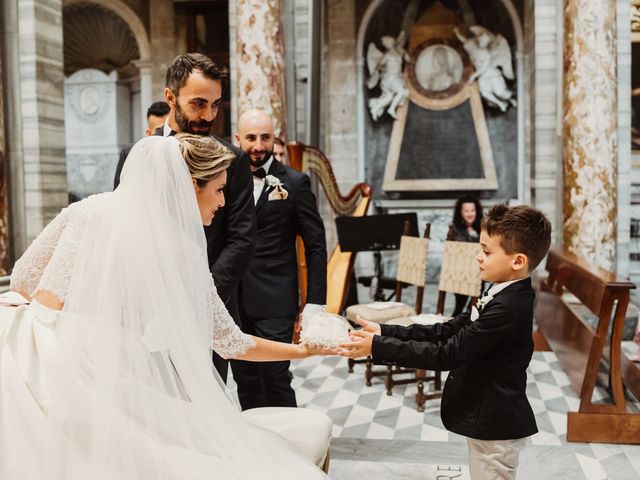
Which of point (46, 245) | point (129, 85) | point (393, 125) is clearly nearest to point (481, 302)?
point (46, 245)

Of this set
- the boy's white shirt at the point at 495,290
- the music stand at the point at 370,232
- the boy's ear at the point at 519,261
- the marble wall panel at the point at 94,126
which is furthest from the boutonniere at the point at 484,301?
the marble wall panel at the point at 94,126

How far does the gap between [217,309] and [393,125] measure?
8.74 metres

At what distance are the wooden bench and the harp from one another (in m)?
1.90

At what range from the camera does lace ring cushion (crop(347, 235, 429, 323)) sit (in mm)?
5125

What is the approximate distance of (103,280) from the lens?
5.85ft

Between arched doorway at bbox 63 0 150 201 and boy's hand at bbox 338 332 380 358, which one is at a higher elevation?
arched doorway at bbox 63 0 150 201

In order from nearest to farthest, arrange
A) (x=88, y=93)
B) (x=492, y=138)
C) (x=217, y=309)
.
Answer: (x=217, y=309)
(x=492, y=138)
(x=88, y=93)

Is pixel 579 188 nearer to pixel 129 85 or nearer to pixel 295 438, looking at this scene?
pixel 295 438

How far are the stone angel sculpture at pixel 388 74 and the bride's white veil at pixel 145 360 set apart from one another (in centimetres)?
879

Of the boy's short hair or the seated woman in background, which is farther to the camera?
the seated woman in background

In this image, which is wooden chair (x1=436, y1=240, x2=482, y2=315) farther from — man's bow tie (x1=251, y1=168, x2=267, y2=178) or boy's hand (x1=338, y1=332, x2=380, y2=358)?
boy's hand (x1=338, y1=332, x2=380, y2=358)

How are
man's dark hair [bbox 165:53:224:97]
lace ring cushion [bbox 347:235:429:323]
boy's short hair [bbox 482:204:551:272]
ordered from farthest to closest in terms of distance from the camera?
1. lace ring cushion [bbox 347:235:429:323]
2. man's dark hair [bbox 165:53:224:97]
3. boy's short hair [bbox 482:204:551:272]

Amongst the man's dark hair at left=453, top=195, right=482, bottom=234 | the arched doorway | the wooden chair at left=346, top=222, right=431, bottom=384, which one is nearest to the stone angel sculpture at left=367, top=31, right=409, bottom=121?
the man's dark hair at left=453, top=195, right=482, bottom=234

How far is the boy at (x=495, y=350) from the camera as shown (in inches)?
91.5
